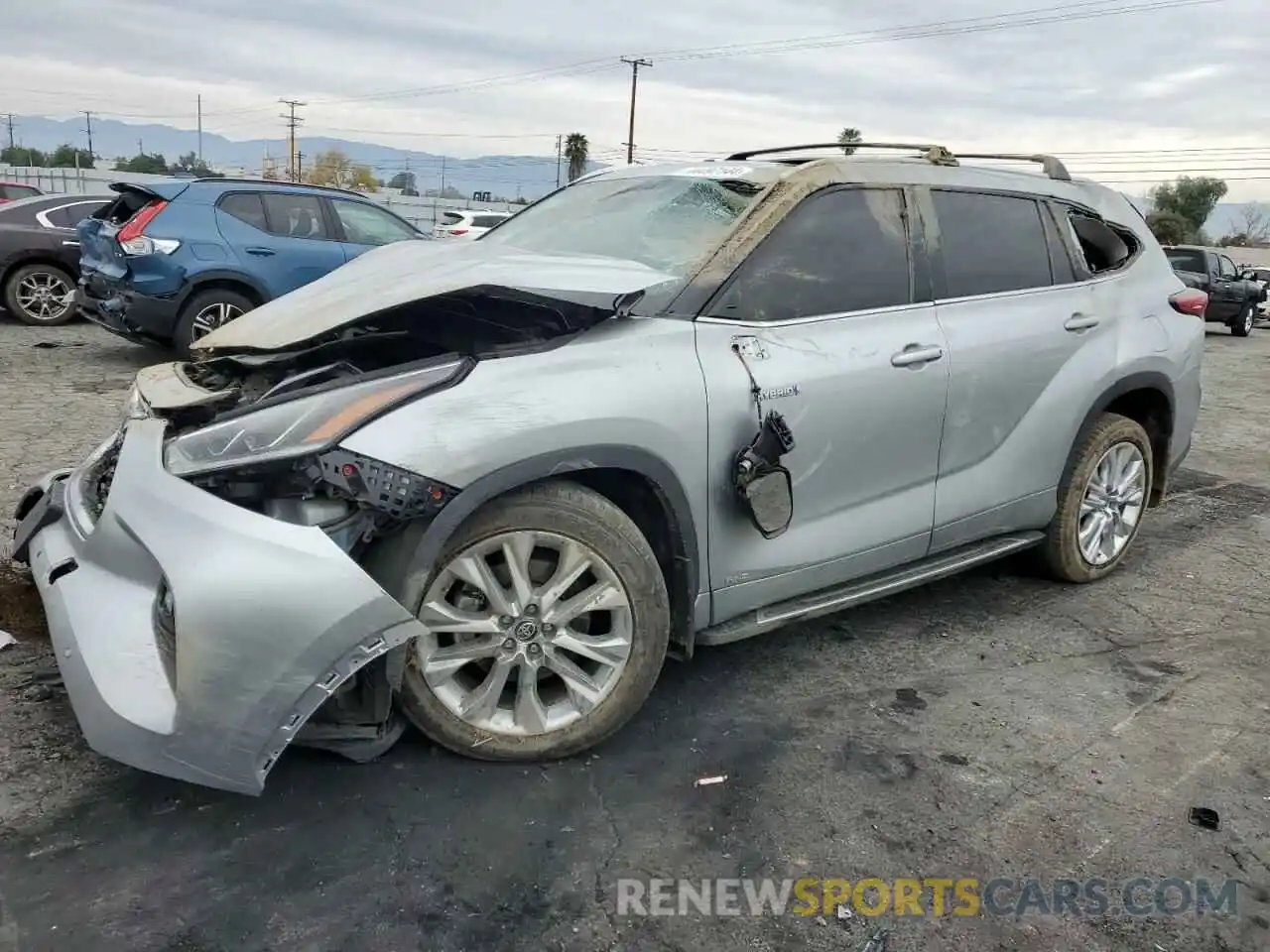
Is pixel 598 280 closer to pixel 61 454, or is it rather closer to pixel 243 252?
pixel 61 454

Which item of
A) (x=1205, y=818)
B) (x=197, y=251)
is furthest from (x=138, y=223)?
(x=1205, y=818)

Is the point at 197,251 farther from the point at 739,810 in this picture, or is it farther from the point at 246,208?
the point at 739,810

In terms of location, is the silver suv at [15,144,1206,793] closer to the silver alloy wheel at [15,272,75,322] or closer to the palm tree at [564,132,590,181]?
the silver alloy wheel at [15,272,75,322]

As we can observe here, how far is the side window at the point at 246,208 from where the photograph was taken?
8781mm

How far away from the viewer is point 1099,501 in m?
4.48

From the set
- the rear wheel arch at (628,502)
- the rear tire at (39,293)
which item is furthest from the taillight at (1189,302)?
the rear tire at (39,293)

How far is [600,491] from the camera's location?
2984 mm

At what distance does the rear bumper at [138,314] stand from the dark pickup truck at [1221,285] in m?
17.8

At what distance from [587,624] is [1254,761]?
212 centimetres

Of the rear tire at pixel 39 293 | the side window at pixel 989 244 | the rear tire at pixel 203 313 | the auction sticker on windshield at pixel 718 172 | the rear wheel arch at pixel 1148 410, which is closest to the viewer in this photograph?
the auction sticker on windshield at pixel 718 172

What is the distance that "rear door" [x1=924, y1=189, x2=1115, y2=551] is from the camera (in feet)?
12.2

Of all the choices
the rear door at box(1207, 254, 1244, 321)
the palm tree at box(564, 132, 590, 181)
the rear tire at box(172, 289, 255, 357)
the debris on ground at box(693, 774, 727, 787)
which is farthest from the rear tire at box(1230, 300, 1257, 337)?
the palm tree at box(564, 132, 590, 181)

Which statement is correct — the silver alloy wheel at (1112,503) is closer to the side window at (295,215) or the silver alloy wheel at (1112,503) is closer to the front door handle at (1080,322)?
the front door handle at (1080,322)

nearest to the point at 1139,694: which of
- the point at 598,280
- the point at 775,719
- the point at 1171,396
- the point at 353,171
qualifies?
the point at 775,719
